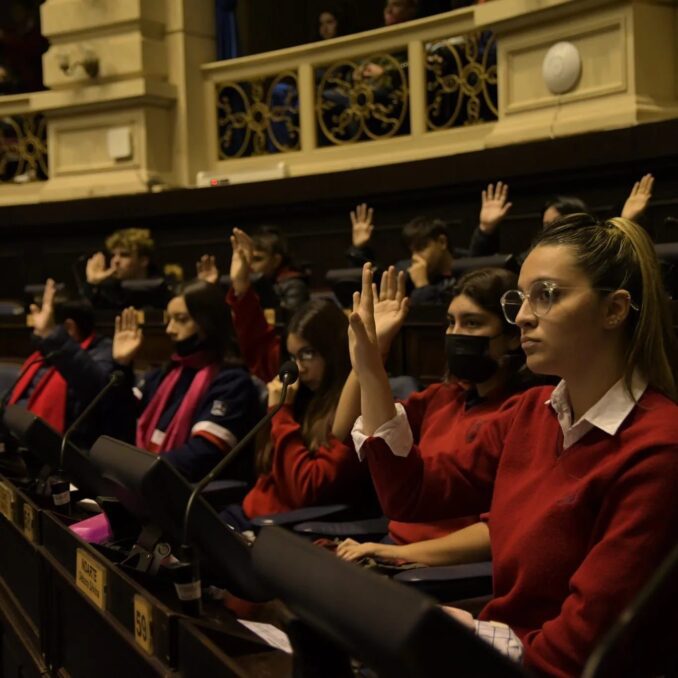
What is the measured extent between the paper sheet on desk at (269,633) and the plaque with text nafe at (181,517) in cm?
4

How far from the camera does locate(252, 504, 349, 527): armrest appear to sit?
269cm

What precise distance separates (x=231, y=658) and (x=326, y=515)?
144cm

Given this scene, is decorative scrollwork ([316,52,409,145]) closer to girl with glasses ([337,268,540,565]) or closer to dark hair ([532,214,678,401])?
girl with glasses ([337,268,540,565])

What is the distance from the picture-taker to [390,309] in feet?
8.09

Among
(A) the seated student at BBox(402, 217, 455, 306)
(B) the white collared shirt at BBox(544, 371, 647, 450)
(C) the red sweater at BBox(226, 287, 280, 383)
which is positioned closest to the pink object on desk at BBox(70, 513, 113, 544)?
(B) the white collared shirt at BBox(544, 371, 647, 450)

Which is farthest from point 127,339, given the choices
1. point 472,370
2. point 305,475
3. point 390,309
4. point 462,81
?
point 462,81

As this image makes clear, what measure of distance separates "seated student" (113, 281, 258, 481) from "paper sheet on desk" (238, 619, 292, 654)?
1756 mm

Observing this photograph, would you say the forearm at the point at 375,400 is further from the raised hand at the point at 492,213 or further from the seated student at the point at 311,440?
the raised hand at the point at 492,213

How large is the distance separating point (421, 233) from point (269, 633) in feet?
10.8

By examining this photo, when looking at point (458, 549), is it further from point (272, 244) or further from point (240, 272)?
point (272, 244)

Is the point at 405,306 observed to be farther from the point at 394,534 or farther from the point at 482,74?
the point at 482,74

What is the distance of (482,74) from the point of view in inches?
227

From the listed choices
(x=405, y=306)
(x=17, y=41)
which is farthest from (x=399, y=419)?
(x=17, y=41)

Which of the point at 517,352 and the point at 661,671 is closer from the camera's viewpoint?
the point at 661,671
